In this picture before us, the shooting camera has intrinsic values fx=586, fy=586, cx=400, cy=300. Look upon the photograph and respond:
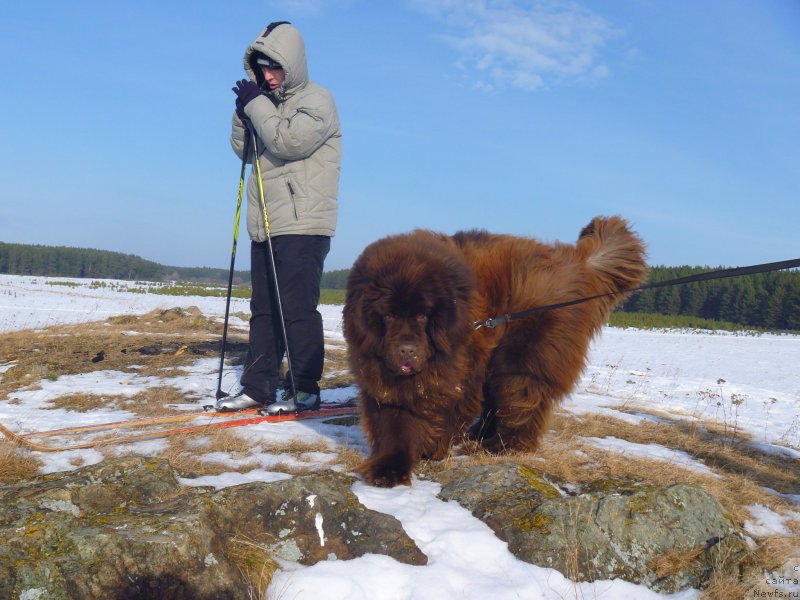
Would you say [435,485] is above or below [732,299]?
below

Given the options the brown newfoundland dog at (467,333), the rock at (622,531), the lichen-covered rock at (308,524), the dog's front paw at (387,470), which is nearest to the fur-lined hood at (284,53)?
the brown newfoundland dog at (467,333)

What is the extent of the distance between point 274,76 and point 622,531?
4.18m

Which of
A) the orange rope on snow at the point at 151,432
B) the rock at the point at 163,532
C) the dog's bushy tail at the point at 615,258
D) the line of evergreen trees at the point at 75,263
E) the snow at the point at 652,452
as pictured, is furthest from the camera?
the line of evergreen trees at the point at 75,263

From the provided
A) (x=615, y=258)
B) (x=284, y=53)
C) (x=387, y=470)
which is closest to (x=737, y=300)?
(x=615, y=258)

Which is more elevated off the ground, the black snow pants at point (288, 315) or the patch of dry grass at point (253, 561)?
the black snow pants at point (288, 315)

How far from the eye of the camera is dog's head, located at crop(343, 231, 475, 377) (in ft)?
10.4

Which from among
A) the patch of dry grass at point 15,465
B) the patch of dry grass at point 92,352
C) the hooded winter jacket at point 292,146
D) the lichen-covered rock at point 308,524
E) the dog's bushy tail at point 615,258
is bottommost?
the patch of dry grass at point 92,352

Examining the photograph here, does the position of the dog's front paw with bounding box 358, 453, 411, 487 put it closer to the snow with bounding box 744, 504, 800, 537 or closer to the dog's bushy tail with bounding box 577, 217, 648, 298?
the snow with bounding box 744, 504, 800, 537

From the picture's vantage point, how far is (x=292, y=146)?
180 inches

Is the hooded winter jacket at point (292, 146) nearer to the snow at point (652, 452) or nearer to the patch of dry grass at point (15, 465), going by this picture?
the patch of dry grass at point (15, 465)

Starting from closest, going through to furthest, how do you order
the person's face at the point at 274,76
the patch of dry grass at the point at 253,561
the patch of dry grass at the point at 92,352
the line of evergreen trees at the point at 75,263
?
the patch of dry grass at the point at 253,561
the person's face at the point at 274,76
the patch of dry grass at the point at 92,352
the line of evergreen trees at the point at 75,263

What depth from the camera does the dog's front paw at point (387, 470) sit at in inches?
119

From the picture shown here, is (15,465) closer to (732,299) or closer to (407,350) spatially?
(407,350)

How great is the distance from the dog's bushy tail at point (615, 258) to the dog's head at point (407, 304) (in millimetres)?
1205
